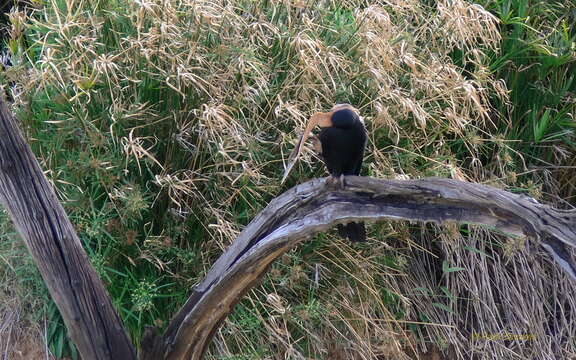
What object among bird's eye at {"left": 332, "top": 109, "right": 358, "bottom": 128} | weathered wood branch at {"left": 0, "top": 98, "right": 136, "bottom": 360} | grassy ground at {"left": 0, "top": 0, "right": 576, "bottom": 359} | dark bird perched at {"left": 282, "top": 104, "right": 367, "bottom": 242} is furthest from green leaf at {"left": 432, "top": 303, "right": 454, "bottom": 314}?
weathered wood branch at {"left": 0, "top": 98, "right": 136, "bottom": 360}

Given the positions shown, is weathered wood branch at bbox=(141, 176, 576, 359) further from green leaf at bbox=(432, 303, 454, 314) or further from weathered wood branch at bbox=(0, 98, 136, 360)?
green leaf at bbox=(432, 303, 454, 314)

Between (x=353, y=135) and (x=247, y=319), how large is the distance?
0.80 meters

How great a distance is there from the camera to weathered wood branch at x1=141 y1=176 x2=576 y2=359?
1.96 m

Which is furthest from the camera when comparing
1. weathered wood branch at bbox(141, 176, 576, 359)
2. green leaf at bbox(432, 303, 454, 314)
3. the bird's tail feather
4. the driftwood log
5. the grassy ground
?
green leaf at bbox(432, 303, 454, 314)

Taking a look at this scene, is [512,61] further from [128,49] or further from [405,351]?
[128,49]

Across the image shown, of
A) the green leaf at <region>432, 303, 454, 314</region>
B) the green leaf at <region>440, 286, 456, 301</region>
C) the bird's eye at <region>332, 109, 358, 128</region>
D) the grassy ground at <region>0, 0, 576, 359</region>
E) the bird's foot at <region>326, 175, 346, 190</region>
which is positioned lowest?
the green leaf at <region>432, 303, 454, 314</region>

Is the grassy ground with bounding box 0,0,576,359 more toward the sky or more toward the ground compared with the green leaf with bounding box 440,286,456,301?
more toward the sky

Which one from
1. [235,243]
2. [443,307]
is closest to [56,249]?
[235,243]

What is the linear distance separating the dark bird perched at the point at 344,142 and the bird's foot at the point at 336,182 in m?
0.35

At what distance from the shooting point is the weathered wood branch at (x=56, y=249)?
7.07ft

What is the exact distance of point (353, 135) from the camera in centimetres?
258

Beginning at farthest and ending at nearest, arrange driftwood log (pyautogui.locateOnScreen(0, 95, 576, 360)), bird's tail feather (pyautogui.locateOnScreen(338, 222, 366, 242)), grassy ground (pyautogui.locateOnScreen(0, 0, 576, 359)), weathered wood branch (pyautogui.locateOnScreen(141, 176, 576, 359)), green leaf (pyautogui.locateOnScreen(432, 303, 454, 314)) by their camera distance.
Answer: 1. green leaf (pyautogui.locateOnScreen(432, 303, 454, 314))
2. grassy ground (pyautogui.locateOnScreen(0, 0, 576, 359))
3. bird's tail feather (pyautogui.locateOnScreen(338, 222, 366, 242))
4. driftwood log (pyautogui.locateOnScreen(0, 95, 576, 360))
5. weathered wood branch (pyautogui.locateOnScreen(141, 176, 576, 359))

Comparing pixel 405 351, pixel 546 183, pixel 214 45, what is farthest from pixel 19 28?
pixel 546 183

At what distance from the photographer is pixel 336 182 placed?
216 cm
